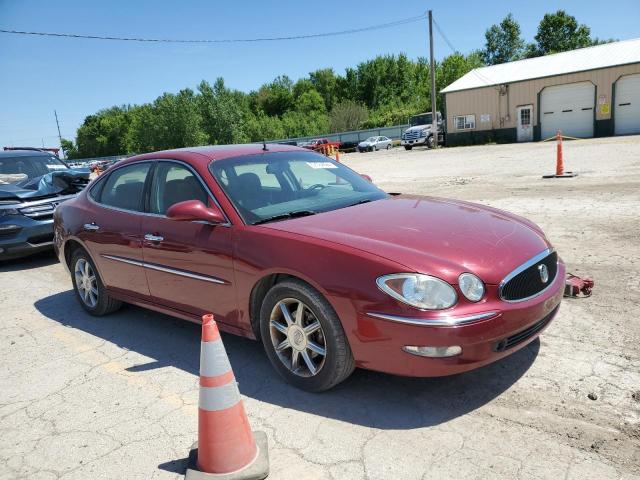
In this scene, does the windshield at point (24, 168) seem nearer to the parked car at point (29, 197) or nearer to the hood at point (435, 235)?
the parked car at point (29, 197)

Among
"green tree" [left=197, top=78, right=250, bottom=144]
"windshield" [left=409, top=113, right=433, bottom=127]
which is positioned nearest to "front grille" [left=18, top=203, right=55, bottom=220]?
"windshield" [left=409, top=113, right=433, bottom=127]

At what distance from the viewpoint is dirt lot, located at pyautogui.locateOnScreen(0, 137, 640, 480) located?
8.75ft

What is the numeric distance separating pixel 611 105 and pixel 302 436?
115 ft

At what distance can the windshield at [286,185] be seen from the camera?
155 inches

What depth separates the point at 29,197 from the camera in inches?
322

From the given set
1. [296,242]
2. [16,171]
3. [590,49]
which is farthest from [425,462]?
[590,49]

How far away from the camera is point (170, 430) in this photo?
3.19 meters

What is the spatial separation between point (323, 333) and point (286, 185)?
1547 millimetres

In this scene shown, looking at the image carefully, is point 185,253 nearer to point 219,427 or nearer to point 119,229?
point 119,229

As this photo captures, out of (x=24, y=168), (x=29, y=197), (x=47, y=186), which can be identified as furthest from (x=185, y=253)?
(x=24, y=168)

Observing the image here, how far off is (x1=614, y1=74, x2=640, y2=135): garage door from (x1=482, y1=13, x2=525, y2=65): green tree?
60782 millimetres

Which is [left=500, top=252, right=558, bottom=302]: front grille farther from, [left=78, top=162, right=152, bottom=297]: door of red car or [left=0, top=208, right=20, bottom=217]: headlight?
[left=0, top=208, right=20, bottom=217]: headlight

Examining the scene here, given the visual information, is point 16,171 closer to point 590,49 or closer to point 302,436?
point 302,436

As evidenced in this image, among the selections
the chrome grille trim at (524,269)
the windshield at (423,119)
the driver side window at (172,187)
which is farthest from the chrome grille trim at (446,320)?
the windshield at (423,119)
